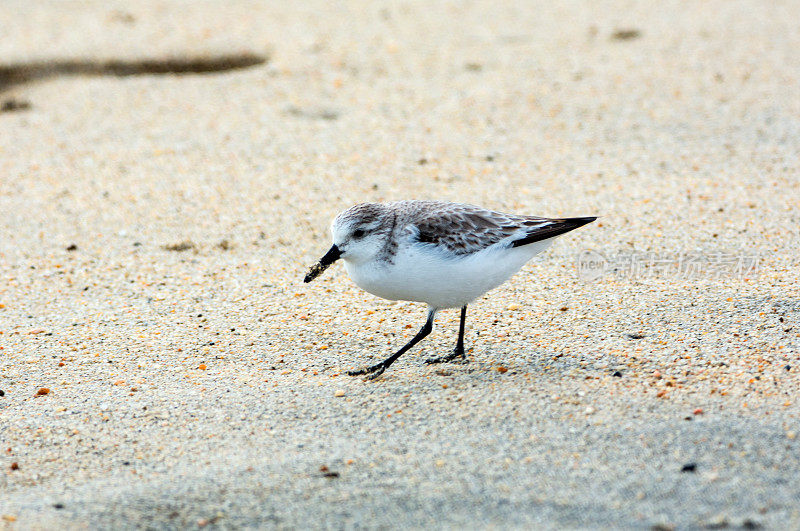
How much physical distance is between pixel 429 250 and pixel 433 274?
0.13 meters

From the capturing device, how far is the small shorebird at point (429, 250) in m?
4.39

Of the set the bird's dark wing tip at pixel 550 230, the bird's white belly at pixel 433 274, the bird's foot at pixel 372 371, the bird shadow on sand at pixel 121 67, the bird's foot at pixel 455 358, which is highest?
the bird shadow on sand at pixel 121 67

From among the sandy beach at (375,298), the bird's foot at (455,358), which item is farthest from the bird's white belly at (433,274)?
the sandy beach at (375,298)

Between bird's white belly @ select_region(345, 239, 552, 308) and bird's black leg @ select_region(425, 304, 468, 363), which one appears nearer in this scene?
bird's white belly @ select_region(345, 239, 552, 308)

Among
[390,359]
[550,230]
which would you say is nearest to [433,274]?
[390,359]

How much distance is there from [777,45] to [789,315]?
502 cm

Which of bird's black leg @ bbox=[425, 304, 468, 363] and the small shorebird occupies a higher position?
the small shorebird

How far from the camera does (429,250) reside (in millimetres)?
4414

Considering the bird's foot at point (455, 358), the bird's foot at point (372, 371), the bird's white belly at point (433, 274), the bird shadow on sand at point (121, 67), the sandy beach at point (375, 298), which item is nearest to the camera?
the sandy beach at point (375, 298)

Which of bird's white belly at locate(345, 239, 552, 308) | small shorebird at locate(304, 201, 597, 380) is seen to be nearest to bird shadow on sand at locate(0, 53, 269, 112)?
small shorebird at locate(304, 201, 597, 380)

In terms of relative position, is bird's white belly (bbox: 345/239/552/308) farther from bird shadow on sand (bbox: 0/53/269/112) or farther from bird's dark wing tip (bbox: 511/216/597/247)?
bird shadow on sand (bbox: 0/53/269/112)

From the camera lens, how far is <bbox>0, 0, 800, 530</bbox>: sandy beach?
3.57 m

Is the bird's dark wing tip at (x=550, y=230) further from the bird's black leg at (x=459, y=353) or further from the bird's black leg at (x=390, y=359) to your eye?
the bird's black leg at (x=390, y=359)

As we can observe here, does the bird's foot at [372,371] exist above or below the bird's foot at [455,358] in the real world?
below
